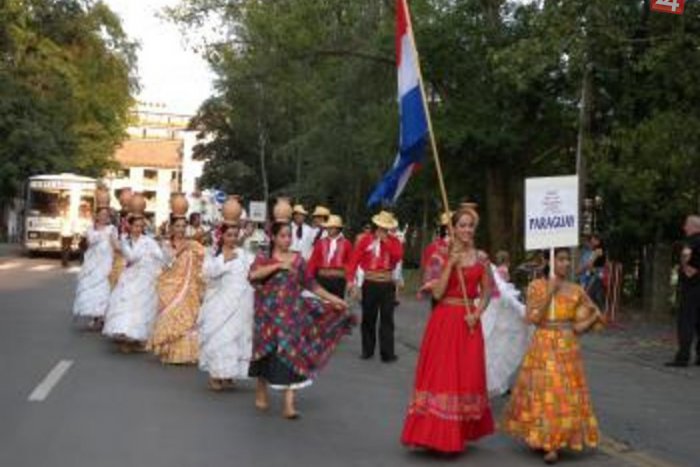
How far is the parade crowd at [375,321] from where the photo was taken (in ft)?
28.3

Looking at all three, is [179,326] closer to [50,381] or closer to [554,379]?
[50,381]

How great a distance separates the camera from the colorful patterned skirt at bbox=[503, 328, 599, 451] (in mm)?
8633

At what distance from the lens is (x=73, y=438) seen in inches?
352

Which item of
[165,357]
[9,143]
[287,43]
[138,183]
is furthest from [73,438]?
[138,183]

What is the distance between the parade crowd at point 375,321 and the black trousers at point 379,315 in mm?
18

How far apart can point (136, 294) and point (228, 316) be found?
359 cm

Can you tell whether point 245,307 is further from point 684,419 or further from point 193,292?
point 684,419

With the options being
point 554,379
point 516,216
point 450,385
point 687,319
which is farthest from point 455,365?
point 516,216

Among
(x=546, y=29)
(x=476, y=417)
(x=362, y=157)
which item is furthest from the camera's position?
(x=362, y=157)

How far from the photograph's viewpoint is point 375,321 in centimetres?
1577

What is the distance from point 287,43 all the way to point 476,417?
23450mm

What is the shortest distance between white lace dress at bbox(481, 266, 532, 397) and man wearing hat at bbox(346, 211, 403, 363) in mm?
3935

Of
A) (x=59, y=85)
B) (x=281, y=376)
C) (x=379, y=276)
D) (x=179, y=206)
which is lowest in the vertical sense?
(x=281, y=376)

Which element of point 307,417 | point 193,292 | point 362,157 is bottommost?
point 307,417
